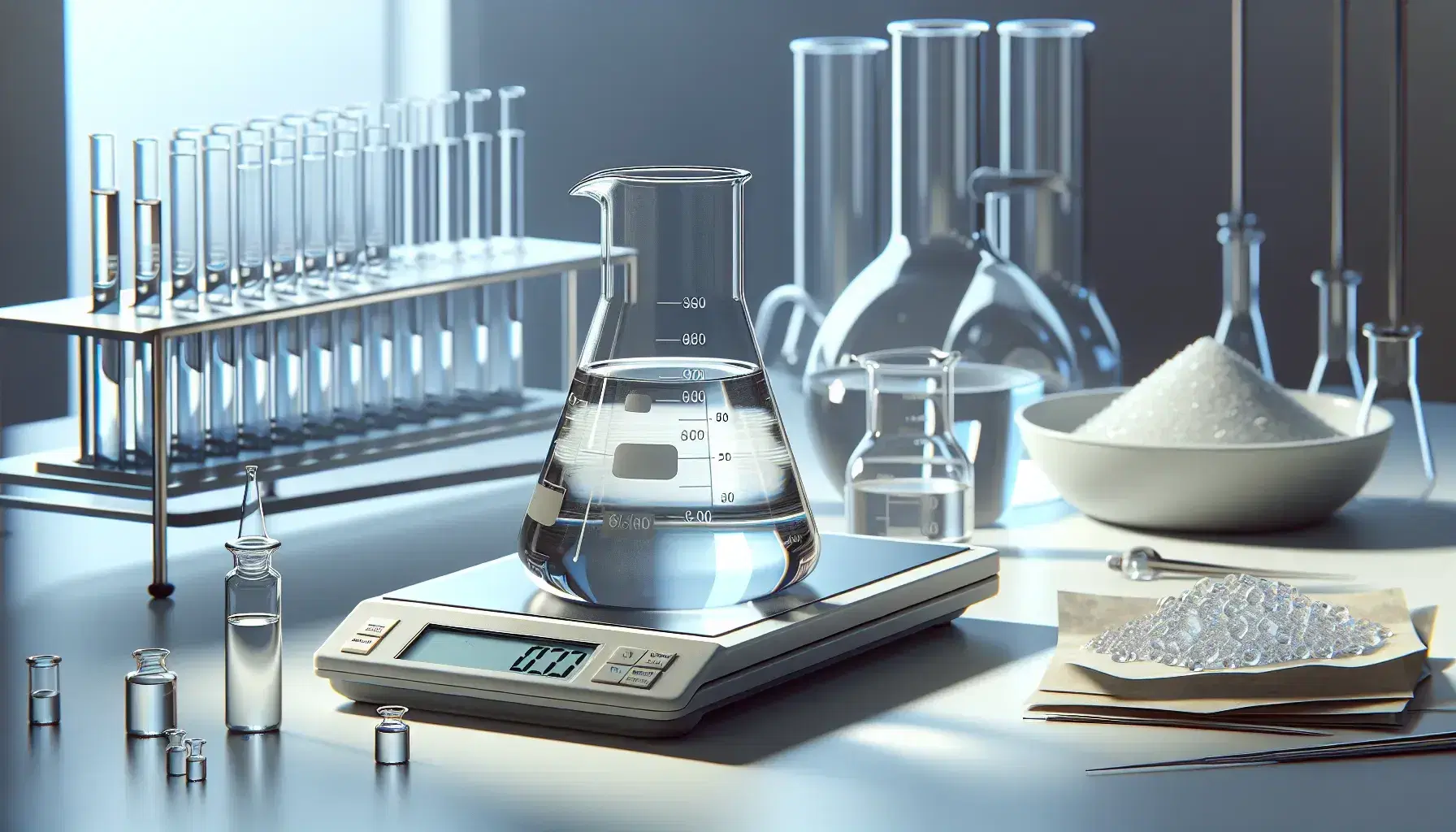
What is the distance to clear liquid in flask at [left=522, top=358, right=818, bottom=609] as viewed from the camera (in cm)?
107

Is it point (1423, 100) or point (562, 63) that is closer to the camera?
point (1423, 100)

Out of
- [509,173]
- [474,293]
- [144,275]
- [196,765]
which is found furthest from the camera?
[509,173]

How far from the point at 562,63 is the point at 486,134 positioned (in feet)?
4.95

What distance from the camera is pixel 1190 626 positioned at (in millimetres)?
1113

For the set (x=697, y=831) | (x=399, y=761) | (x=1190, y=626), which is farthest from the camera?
(x=1190, y=626)

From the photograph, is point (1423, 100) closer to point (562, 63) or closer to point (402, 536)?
point (562, 63)

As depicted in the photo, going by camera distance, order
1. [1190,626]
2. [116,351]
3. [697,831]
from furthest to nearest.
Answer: [116,351] → [1190,626] → [697,831]

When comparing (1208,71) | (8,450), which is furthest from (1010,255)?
(1208,71)

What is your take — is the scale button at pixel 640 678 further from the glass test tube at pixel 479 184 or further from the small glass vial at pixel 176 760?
the glass test tube at pixel 479 184

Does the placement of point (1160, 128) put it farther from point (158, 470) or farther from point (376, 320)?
point (158, 470)

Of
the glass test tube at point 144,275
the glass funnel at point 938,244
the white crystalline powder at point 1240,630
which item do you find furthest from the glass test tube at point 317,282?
the white crystalline powder at point 1240,630

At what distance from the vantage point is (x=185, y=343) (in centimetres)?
150

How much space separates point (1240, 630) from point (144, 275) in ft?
2.83

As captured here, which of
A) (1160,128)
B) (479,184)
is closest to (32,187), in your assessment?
(479,184)
